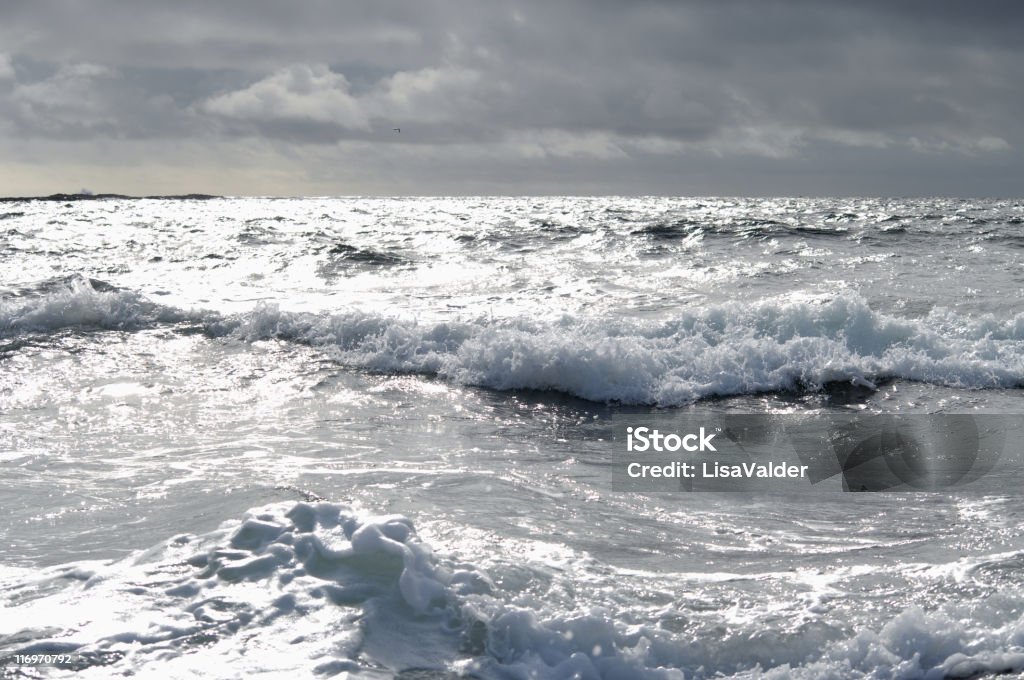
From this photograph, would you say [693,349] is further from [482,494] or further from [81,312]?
[81,312]

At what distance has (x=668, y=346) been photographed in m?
11.1

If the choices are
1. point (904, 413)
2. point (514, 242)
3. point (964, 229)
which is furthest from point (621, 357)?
point (964, 229)

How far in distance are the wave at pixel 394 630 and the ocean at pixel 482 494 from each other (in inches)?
0.6

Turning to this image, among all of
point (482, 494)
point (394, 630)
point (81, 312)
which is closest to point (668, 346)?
point (482, 494)

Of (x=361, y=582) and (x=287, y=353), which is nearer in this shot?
(x=361, y=582)

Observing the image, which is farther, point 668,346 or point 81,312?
point 81,312

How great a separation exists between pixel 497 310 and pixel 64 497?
8.68 meters

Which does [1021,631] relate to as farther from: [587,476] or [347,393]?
[347,393]

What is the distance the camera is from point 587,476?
266 inches
